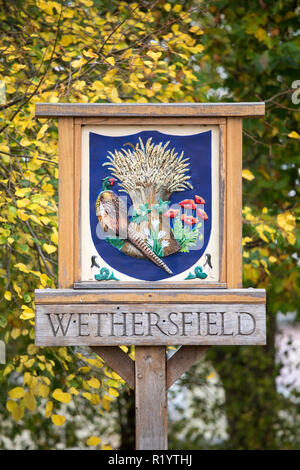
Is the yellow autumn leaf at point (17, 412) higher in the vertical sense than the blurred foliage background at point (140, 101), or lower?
lower

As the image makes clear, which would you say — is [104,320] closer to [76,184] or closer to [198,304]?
[198,304]

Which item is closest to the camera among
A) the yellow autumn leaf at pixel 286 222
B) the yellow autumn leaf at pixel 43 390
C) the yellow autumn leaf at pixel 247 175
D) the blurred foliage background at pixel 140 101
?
the yellow autumn leaf at pixel 43 390

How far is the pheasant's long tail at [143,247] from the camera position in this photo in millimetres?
2924

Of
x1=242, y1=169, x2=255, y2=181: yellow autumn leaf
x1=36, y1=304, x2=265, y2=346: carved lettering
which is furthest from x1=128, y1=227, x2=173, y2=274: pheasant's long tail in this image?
x1=242, y1=169, x2=255, y2=181: yellow autumn leaf

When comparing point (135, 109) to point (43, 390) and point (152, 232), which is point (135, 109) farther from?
point (43, 390)

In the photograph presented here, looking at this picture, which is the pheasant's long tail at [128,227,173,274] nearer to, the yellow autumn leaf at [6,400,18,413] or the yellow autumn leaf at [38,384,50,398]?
the yellow autumn leaf at [38,384,50,398]

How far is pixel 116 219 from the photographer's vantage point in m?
2.93

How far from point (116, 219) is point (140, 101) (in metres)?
1.87

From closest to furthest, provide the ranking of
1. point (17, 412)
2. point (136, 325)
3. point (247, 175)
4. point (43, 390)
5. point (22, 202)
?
point (136, 325) → point (22, 202) → point (43, 390) → point (17, 412) → point (247, 175)

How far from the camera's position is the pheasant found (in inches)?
115

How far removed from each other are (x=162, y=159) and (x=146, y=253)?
16.4 inches

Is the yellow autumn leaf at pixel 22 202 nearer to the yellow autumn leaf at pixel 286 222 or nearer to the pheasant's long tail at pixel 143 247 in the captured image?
the pheasant's long tail at pixel 143 247

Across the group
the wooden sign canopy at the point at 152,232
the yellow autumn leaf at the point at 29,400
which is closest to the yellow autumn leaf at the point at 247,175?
the wooden sign canopy at the point at 152,232

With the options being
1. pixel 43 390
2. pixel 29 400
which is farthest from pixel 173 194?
pixel 29 400
